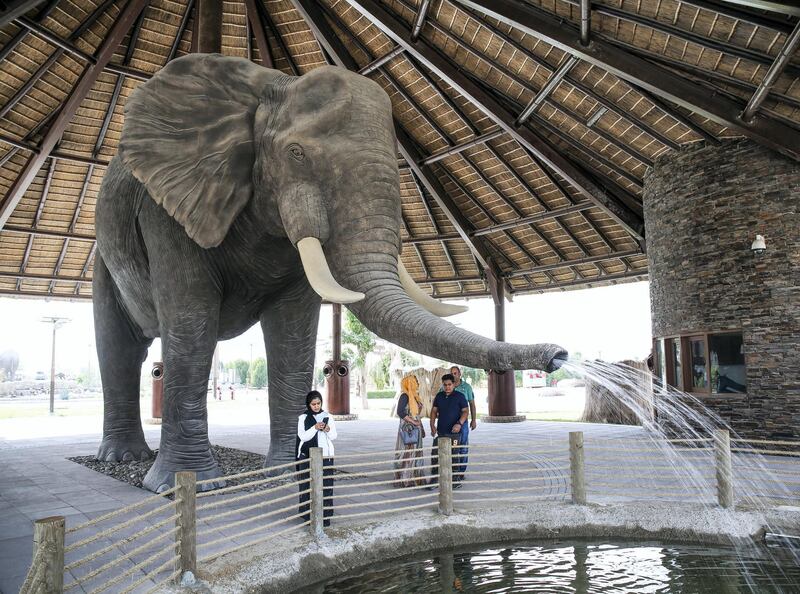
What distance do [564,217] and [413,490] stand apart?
9273 millimetres

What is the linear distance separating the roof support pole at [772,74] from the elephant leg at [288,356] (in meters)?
5.85

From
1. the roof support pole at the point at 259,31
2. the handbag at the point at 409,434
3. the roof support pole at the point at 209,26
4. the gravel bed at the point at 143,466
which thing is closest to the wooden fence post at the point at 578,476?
the handbag at the point at 409,434

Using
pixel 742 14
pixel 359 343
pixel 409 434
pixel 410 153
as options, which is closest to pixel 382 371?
pixel 359 343

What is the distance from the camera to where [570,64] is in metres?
9.09

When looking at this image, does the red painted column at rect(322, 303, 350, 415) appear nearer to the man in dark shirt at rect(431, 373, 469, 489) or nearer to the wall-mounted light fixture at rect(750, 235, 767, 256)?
the wall-mounted light fixture at rect(750, 235, 767, 256)

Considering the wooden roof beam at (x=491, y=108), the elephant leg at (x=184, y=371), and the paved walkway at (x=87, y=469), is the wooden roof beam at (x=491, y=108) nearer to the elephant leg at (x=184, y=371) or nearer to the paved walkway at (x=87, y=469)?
the paved walkway at (x=87, y=469)

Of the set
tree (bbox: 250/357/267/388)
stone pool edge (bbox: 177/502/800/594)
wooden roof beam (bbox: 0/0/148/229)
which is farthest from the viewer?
tree (bbox: 250/357/267/388)

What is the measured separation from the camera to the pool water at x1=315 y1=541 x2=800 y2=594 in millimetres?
4035

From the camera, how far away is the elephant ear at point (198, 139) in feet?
17.0

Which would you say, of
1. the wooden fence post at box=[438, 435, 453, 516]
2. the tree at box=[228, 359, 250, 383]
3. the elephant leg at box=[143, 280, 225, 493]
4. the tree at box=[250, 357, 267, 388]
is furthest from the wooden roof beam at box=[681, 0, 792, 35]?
the tree at box=[228, 359, 250, 383]

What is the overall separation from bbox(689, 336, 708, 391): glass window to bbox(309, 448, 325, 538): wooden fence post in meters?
7.36

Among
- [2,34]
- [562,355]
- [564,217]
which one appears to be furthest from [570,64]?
[2,34]

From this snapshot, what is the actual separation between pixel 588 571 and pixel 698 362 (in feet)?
21.8

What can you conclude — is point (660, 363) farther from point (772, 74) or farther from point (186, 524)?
point (186, 524)
